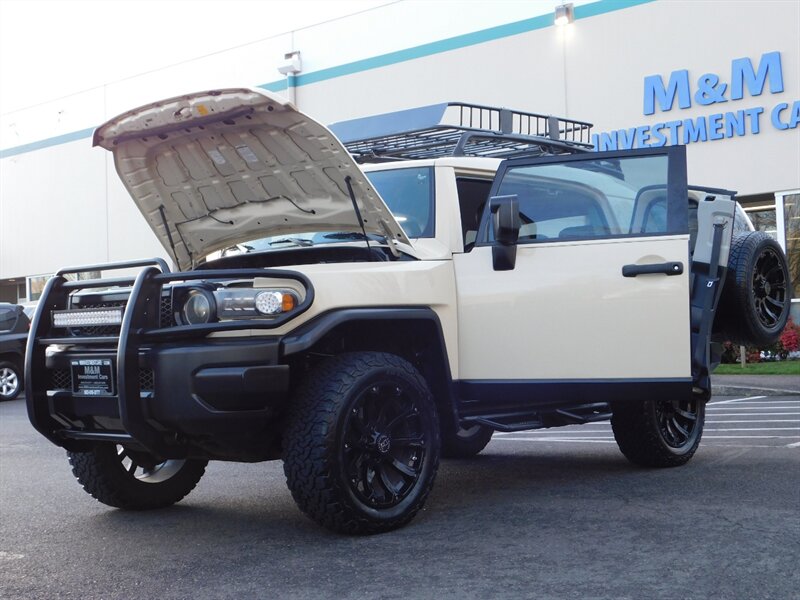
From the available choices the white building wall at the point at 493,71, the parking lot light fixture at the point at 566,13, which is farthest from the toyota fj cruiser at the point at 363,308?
the parking lot light fixture at the point at 566,13

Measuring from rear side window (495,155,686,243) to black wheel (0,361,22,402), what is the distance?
13141mm

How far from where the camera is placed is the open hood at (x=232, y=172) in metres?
5.18

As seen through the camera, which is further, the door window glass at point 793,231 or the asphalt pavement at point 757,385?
the door window glass at point 793,231

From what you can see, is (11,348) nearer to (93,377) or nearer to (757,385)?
(757,385)

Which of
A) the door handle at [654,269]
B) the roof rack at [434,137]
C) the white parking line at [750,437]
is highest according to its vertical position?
the roof rack at [434,137]

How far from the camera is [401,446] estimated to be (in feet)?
17.0

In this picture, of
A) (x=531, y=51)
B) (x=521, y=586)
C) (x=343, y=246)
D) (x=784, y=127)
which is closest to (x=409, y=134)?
(x=343, y=246)

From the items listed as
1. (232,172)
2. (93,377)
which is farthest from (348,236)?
(93,377)

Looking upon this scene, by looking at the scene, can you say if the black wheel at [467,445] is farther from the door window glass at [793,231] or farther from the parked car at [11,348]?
the door window glass at [793,231]

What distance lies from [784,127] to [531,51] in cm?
574

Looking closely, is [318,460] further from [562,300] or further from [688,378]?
[688,378]

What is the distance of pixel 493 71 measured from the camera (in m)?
22.6

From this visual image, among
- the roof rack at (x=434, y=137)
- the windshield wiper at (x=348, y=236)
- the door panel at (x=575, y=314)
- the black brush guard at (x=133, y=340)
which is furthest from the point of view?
the roof rack at (x=434, y=137)

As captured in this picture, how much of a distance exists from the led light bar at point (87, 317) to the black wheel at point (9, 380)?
12.6m
